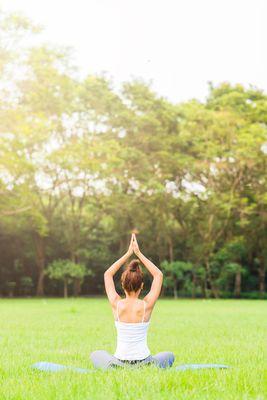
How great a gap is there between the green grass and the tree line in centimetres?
1750

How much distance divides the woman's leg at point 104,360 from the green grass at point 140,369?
9.0 inches

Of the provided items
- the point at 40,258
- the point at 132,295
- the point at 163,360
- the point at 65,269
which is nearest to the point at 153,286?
the point at 132,295

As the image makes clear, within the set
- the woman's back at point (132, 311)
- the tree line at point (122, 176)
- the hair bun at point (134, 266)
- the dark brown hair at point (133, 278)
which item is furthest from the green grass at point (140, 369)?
the tree line at point (122, 176)

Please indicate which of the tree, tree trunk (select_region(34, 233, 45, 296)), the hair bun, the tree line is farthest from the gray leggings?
tree trunk (select_region(34, 233, 45, 296))

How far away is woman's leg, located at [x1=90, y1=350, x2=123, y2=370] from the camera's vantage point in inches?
248

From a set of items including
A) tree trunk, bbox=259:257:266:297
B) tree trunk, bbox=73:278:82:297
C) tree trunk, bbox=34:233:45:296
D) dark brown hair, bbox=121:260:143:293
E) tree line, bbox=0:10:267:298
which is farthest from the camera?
tree trunk, bbox=259:257:266:297

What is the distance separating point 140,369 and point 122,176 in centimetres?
2759

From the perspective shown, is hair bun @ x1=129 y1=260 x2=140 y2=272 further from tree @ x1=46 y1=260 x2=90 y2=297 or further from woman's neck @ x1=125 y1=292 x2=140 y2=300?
tree @ x1=46 y1=260 x2=90 y2=297

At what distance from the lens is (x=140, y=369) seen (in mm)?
5992

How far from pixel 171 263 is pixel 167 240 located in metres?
2.71

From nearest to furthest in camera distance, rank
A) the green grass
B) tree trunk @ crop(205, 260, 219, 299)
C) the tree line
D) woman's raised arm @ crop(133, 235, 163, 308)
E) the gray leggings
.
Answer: the green grass < the gray leggings < woman's raised arm @ crop(133, 235, 163, 308) < the tree line < tree trunk @ crop(205, 260, 219, 299)

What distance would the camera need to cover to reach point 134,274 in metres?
6.19

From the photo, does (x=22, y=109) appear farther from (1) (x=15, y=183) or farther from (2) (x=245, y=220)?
(2) (x=245, y=220)

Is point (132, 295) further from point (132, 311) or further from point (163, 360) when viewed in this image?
point (163, 360)
